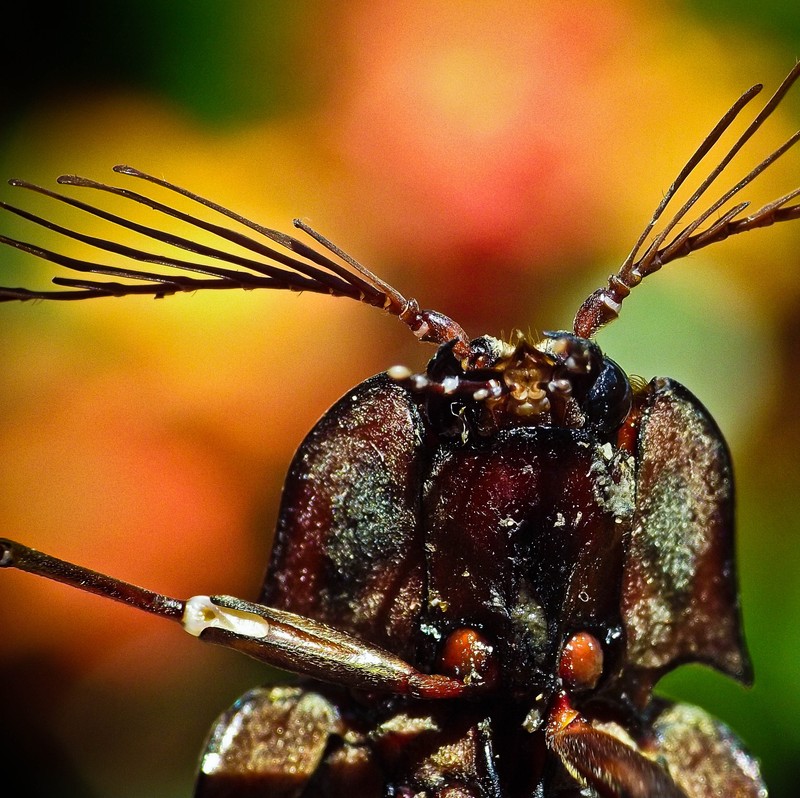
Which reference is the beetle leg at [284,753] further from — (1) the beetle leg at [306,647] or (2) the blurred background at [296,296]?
(2) the blurred background at [296,296]

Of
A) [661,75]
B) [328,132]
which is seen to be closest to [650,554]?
[328,132]

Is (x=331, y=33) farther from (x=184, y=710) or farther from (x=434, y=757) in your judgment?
(x=434, y=757)

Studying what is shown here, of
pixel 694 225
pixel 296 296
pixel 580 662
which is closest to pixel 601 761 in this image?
pixel 580 662

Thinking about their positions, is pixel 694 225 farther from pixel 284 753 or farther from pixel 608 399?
pixel 284 753

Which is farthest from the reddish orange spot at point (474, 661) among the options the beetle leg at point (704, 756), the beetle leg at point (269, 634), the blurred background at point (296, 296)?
the blurred background at point (296, 296)

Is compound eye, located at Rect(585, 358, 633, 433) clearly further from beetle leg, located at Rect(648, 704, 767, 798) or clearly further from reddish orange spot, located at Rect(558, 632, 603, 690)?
beetle leg, located at Rect(648, 704, 767, 798)

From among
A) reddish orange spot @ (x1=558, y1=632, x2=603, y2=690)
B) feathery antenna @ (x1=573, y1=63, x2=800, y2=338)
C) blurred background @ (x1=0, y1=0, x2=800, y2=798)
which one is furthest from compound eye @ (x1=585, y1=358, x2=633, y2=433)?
blurred background @ (x1=0, y1=0, x2=800, y2=798)
